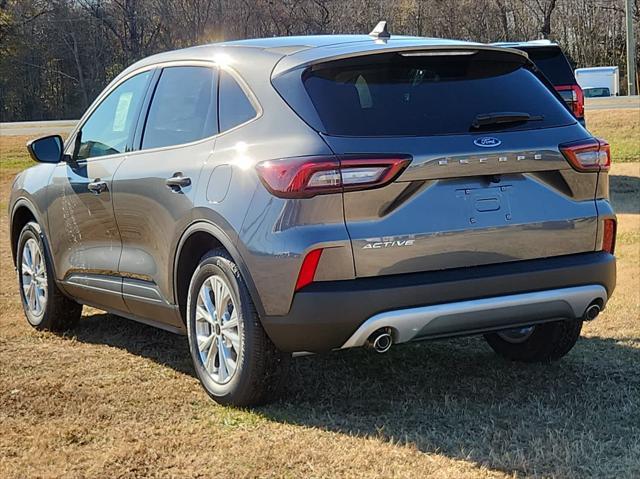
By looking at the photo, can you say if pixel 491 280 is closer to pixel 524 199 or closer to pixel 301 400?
pixel 524 199

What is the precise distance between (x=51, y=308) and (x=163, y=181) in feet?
6.42

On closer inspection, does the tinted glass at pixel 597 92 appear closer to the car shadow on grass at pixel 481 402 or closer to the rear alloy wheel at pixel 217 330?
the car shadow on grass at pixel 481 402

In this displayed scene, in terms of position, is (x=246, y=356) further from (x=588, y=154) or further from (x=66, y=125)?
(x=66, y=125)

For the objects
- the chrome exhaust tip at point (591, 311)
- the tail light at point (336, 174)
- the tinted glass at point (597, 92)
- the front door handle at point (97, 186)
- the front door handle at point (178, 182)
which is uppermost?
the tail light at point (336, 174)

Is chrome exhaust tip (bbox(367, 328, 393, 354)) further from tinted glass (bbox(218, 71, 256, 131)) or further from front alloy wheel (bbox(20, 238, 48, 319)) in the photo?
front alloy wheel (bbox(20, 238, 48, 319))

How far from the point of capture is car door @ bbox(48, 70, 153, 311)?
5.43 metres

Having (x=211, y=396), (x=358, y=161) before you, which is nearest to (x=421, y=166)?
(x=358, y=161)

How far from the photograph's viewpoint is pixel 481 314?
4062mm

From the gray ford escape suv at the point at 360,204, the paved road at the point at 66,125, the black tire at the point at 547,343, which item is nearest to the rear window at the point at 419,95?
the gray ford escape suv at the point at 360,204

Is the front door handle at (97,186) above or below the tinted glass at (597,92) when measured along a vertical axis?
above

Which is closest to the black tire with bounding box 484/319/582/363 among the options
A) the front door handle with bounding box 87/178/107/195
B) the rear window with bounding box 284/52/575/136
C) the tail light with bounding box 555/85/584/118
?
the rear window with bounding box 284/52/575/136

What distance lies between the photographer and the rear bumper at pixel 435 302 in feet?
12.9

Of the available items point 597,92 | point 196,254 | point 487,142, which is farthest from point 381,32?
point 597,92

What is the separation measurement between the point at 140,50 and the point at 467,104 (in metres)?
48.4
